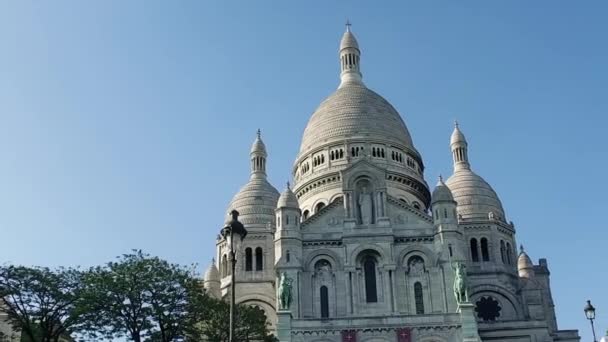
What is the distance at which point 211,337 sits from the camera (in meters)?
47.1

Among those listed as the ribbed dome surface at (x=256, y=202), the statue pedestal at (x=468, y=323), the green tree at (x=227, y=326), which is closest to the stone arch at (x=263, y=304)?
the ribbed dome surface at (x=256, y=202)

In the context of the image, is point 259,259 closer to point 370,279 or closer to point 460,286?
point 370,279

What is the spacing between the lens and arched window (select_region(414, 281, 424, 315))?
57344mm

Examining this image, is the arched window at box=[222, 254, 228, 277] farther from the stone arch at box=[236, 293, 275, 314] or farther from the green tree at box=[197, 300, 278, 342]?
the green tree at box=[197, 300, 278, 342]

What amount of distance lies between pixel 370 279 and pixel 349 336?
597 centimetres

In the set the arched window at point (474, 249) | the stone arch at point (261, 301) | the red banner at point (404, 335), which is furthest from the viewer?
the arched window at point (474, 249)

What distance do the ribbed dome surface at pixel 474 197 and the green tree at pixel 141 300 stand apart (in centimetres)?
3213

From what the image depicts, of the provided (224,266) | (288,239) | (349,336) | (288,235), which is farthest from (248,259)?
(349,336)

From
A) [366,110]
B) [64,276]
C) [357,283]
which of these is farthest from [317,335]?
[366,110]

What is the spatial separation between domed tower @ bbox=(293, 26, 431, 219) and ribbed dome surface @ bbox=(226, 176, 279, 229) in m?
2.58

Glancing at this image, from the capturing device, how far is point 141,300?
4450cm

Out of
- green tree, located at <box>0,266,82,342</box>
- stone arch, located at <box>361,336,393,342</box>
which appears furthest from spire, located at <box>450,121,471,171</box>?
green tree, located at <box>0,266,82,342</box>

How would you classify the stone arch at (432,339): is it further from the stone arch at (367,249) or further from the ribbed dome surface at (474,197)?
the ribbed dome surface at (474,197)

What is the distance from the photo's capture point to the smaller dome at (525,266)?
68375 mm
